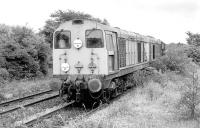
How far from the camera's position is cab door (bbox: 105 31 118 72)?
11.5 meters

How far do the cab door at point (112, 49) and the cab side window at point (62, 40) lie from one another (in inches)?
60.6

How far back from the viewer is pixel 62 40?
11766mm

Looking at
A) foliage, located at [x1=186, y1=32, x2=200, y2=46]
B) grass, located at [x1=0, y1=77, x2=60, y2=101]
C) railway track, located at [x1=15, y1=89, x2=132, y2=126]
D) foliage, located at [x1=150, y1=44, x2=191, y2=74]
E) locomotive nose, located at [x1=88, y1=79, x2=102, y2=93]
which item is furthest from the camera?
foliage, located at [x1=186, y1=32, x2=200, y2=46]

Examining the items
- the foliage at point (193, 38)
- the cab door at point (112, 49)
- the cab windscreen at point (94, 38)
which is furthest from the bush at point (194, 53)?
the cab windscreen at point (94, 38)

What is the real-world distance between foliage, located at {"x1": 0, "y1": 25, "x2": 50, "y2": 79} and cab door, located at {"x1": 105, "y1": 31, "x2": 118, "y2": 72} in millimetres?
8857

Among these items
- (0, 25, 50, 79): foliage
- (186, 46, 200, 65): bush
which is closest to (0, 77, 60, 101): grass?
(0, 25, 50, 79): foliage

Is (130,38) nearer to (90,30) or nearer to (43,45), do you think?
(90,30)

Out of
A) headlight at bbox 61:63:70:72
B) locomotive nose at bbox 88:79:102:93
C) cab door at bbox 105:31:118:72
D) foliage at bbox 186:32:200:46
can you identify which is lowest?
locomotive nose at bbox 88:79:102:93

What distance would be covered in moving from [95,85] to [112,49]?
2131mm

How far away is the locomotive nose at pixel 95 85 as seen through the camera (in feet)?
34.6

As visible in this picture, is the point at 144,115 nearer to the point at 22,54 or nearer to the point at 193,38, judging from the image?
the point at 22,54

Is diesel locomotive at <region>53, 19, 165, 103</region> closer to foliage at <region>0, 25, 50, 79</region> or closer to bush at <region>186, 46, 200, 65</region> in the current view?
foliage at <region>0, 25, 50, 79</region>

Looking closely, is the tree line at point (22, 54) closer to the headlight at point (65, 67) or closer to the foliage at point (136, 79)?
the headlight at point (65, 67)

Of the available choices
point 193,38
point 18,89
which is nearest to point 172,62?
point 18,89
